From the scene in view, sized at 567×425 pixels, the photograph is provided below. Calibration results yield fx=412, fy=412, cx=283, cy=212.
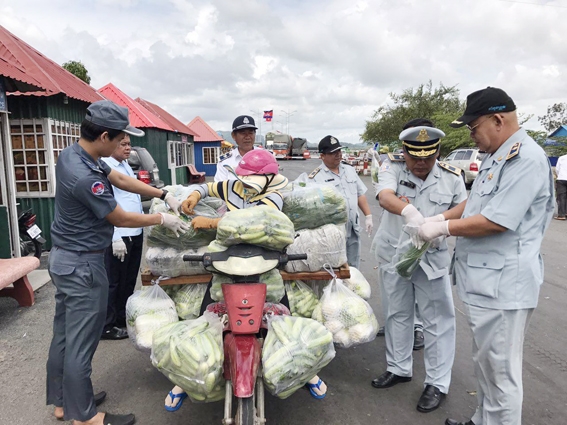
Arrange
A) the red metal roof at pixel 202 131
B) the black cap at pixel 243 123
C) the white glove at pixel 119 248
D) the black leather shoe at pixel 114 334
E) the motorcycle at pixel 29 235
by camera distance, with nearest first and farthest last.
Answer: the white glove at pixel 119 248
the black leather shoe at pixel 114 334
the black cap at pixel 243 123
the motorcycle at pixel 29 235
the red metal roof at pixel 202 131

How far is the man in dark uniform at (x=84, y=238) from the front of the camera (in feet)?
8.05

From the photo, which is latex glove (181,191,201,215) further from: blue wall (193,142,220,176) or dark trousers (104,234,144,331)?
blue wall (193,142,220,176)

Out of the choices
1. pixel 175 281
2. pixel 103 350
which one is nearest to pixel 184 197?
pixel 175 281

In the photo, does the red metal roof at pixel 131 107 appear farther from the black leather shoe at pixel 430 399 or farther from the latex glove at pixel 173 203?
the black leather shoe at pixel 430 399

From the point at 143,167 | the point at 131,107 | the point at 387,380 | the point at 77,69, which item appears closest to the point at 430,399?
the point at 387,380

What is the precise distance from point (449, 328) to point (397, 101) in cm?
3193

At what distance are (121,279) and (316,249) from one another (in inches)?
90.0

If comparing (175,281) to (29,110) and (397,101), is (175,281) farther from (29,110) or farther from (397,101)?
(397,101)

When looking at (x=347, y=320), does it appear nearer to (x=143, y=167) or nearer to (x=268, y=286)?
(x=268, y=286)

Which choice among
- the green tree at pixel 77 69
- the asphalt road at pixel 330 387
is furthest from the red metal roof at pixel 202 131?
the asphalt road at pixel 330 387

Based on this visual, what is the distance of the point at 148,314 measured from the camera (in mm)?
2824

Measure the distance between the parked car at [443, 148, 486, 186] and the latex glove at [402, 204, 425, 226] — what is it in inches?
617

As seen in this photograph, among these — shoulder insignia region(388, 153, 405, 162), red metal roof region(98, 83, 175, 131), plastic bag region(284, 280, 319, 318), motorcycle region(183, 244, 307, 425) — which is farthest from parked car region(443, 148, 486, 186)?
motorcycle region(183, 244, 307, 425)

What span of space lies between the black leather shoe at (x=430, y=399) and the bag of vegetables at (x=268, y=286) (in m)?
1.36
